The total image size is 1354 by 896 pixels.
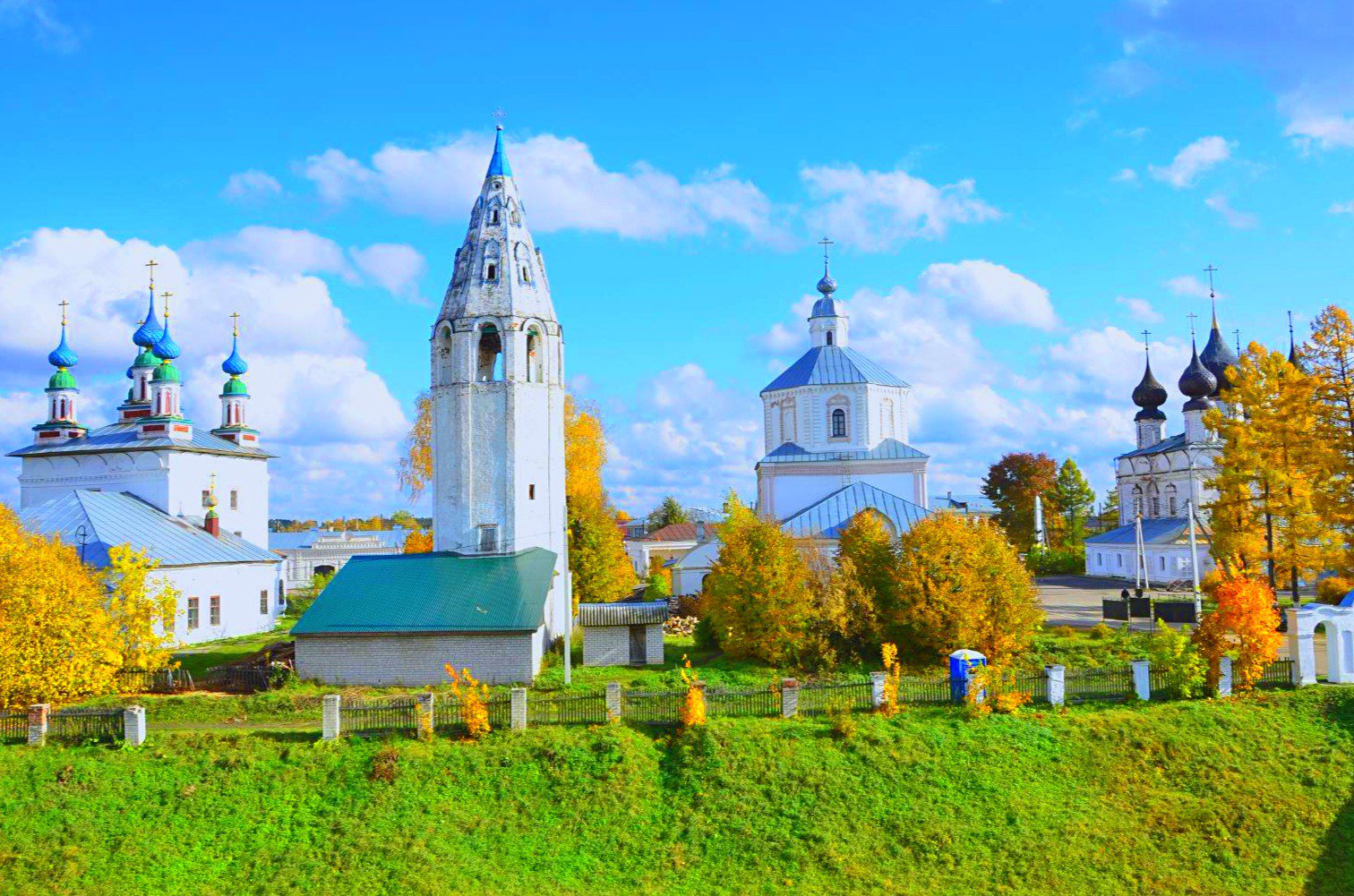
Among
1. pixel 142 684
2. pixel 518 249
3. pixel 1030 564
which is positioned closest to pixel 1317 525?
pixel 518 249

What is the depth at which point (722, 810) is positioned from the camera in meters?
15.8

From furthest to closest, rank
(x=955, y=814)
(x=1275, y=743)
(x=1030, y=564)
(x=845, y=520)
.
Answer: (x=1030, y=564)
(x=845, y=520)
(x=1275, y=743)
(x=955, y=814)

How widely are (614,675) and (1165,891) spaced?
12.2 meters

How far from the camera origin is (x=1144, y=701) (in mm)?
19312

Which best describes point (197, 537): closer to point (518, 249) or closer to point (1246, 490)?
point (518, 249)

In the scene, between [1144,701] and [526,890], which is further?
[1144,701]

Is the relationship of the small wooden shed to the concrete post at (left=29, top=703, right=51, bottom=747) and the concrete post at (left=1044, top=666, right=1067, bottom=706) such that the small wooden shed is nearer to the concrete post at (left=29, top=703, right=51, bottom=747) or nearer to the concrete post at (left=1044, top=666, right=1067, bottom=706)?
the concrete post at (left=1044, top=666, right=1067, bottom=706)

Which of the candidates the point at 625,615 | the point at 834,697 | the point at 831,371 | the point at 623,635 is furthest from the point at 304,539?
the point at 834,697

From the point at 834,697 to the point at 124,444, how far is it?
2973cm

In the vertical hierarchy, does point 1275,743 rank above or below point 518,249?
below

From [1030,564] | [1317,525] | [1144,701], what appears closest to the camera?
[1144,701]

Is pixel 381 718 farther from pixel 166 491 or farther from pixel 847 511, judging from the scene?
pixel 166 491

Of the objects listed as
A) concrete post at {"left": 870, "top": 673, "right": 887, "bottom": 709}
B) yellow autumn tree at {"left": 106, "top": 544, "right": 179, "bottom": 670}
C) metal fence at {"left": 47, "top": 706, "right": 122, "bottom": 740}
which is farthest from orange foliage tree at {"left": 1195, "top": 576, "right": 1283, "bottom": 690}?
yellow autumn tree at {"left": 106, "top": 544, "right": 179, "bottom": 670}

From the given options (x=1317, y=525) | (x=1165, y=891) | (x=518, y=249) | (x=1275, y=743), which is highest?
(x=518, y=249)
